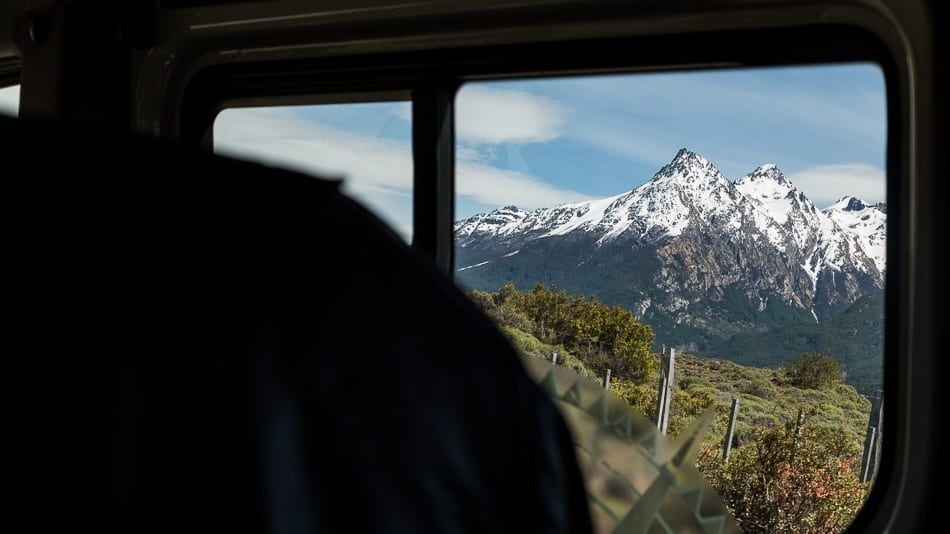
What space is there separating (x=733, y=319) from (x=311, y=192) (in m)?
1.73

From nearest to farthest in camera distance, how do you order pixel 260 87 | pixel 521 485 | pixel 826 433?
pixel 521 485, pixel 826 433, pixel 260 87

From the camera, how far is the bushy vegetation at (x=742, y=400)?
6.91 feet

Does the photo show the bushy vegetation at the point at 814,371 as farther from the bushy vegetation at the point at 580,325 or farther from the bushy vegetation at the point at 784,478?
the bushy vegetation at the point at 580,325

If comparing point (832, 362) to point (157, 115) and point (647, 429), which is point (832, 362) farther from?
point (157, 115)

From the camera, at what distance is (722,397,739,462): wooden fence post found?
2.24 m

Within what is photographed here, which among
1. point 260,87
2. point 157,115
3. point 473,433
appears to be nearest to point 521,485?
point 473,433

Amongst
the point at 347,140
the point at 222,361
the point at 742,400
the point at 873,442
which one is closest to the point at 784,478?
the point at 742,400

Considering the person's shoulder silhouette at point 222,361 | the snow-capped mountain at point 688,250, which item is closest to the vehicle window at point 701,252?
the snow-capped mountain at point 688,250

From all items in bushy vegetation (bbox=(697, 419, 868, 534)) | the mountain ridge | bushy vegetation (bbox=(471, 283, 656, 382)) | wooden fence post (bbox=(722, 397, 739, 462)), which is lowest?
bushy vegetation (bbox=(697, 419, 868, 534))

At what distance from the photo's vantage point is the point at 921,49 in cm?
155

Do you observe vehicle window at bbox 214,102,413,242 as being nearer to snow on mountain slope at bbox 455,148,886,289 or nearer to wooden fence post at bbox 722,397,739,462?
snow on mountain slope at bbox 455,148,886,289

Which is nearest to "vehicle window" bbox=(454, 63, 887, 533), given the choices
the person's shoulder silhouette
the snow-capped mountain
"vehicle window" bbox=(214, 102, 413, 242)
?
the snow-capped mountain

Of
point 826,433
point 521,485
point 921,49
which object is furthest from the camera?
point 826,433

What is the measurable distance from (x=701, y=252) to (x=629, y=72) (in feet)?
1.64
